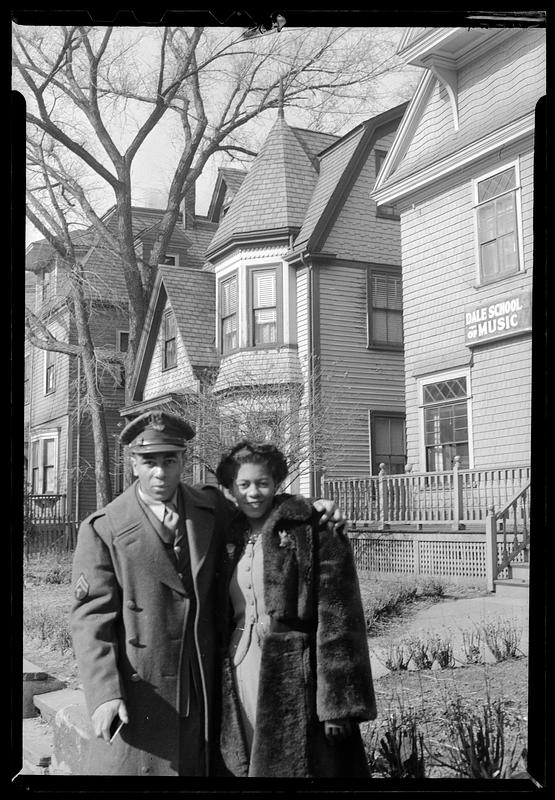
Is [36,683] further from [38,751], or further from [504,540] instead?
[504,540]

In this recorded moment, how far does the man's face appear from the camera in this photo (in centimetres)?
339

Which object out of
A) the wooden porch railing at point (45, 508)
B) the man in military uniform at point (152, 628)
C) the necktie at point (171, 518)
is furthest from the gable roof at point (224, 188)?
the necktie at point (171, 518)

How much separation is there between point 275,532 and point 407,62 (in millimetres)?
3336

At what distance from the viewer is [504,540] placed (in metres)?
5.46

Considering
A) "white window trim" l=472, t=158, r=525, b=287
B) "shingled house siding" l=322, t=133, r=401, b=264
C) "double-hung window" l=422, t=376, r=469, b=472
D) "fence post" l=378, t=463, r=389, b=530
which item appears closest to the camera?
"white window trim" l=472, t=158, r=525, b=287

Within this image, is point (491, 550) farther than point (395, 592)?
Yes

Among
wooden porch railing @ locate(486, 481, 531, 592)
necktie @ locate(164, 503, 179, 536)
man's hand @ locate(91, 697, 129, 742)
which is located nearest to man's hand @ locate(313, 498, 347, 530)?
necktie @ locate(164, 503, 179, 536)

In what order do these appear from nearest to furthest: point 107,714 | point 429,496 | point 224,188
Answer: point 107,714
point 224,188
point 429,496

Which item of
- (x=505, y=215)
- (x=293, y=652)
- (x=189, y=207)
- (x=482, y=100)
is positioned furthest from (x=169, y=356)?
(x=482, y=100)

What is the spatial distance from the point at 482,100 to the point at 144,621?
5.91 meters

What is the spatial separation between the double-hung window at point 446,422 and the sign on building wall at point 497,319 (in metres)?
1.40

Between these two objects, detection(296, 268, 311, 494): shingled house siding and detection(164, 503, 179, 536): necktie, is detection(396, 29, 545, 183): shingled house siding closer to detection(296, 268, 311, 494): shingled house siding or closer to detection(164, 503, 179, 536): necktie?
detection(296, 268, 311, 494): shingled house siding

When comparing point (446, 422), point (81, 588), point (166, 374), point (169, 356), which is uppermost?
point (169, 356)

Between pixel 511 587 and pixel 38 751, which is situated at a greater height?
pixel 511 587
